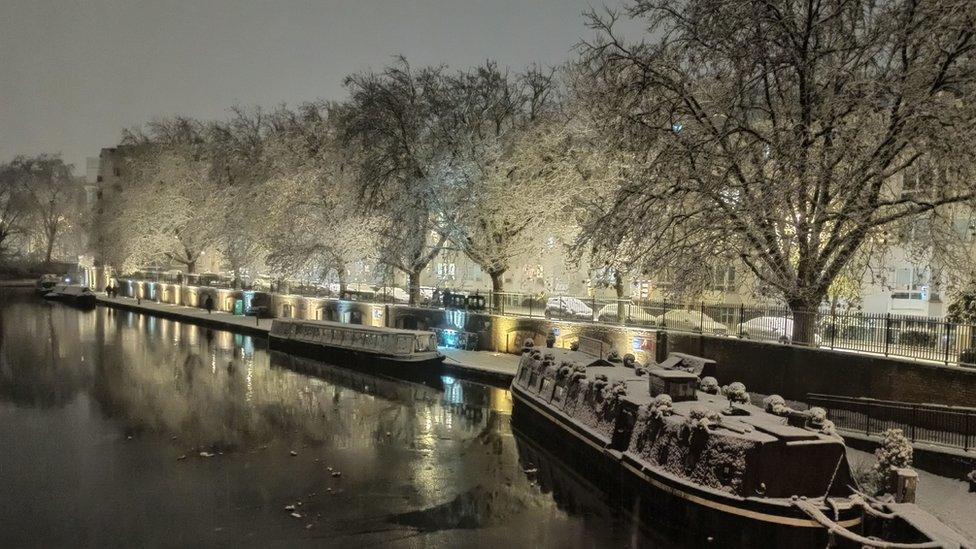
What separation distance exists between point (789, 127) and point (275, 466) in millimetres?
17326

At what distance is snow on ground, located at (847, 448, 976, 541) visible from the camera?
11.4 metres

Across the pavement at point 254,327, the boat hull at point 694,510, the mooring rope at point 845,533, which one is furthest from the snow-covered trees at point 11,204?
the mooring rope at point 845,533

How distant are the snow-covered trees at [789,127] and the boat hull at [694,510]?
257 inches

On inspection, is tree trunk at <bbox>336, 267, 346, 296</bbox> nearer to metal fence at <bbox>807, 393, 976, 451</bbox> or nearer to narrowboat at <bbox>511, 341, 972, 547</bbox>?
narrowboat at <bbox>511, 341, 972, 547</bbox>

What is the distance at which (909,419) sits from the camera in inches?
662

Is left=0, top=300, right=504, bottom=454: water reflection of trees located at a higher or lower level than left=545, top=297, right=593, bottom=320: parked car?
lower

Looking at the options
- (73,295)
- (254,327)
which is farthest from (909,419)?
(73,295)

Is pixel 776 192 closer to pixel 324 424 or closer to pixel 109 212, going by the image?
pixel 324 424

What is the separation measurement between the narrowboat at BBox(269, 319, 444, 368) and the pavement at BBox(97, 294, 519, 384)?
4.13 feet

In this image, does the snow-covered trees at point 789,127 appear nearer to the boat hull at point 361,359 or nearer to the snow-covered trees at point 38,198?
the boat hull at point 361,359

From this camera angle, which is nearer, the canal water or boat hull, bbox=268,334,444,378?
the canal water

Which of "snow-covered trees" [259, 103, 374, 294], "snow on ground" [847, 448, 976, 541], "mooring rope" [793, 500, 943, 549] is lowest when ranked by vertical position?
"mooring rope" [793, 500, 943, 549]

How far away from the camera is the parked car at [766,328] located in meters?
22.8

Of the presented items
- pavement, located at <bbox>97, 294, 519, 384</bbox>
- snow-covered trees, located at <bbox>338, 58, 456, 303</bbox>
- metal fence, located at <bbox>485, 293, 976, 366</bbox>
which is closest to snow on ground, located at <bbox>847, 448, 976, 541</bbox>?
metal fence, located at <bbox>485, 293, 976, 366</bbox>
